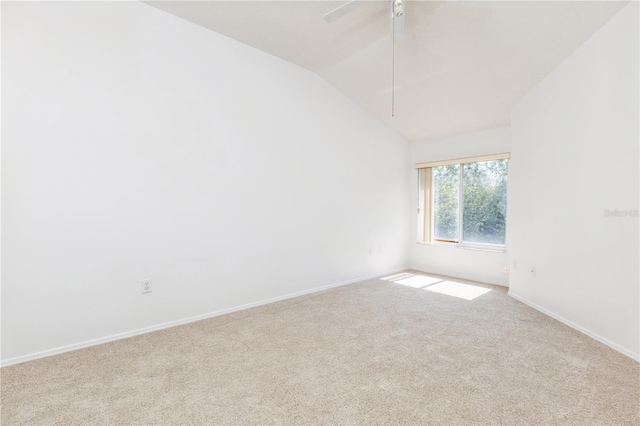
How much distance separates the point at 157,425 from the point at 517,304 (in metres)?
3.55

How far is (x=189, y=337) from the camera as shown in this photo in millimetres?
2521

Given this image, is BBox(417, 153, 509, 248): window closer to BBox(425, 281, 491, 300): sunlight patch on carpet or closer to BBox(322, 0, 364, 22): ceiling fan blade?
BBox(425, 281, 491, 300): sunlight patch on carpet

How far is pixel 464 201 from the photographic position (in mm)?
4730

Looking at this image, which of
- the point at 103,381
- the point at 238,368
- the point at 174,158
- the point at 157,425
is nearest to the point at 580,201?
the point at 238,368

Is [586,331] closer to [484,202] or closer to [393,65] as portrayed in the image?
[484,202]

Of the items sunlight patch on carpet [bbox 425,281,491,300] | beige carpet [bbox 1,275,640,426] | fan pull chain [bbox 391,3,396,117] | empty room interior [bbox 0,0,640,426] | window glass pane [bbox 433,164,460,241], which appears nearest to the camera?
beige carpet [bbox 1,275,640,426]

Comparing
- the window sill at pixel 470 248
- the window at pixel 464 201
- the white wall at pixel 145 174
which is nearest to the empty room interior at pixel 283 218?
the white wall at pixel 145 174

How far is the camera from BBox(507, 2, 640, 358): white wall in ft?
7.05

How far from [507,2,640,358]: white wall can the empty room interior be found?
2 centimetres

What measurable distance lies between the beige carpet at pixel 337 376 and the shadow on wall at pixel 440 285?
0.82 m

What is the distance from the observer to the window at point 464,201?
4.35 meters

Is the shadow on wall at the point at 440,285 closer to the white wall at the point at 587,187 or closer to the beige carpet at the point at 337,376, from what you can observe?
the white wall at the point at 587,187

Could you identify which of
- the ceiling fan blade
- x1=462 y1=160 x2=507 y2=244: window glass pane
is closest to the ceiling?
the ceiling fan blade

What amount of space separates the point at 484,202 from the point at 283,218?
306 centimetres
